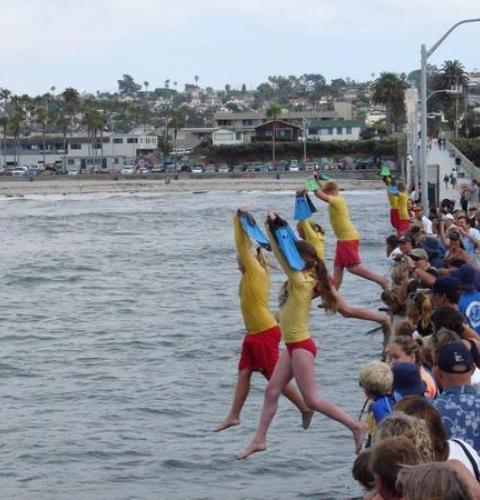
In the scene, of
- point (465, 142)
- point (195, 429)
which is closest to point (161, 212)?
point (465, 142)

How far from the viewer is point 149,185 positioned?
428 feet

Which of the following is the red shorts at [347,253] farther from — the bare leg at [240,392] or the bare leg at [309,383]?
the bare leg at [309,383]

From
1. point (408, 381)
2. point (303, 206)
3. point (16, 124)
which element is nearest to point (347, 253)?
point (303, 206)

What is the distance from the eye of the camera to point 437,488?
16.9 ft

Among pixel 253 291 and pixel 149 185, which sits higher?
pixel 253 291

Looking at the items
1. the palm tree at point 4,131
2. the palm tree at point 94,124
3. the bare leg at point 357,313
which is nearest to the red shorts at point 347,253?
the bare leg at point 357,313

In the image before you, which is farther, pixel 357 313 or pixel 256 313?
pixel 357 313

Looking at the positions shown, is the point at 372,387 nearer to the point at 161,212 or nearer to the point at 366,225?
the point at 366,225

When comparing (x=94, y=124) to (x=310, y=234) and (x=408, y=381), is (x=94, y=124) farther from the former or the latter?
(x=408, y=381)

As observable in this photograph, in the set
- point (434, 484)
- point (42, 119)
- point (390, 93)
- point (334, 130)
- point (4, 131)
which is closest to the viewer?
point (434, 484)

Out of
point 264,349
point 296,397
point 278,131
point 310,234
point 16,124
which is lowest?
point 296,397

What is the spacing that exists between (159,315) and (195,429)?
1352 cm

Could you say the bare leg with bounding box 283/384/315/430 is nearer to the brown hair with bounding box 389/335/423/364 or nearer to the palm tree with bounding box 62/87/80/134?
the brown hair with bounding box 389/335/423/364

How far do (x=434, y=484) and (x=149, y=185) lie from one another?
126 m
